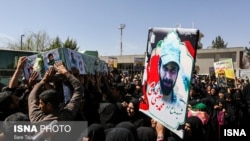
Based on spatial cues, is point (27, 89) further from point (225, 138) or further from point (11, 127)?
point (225, 138)

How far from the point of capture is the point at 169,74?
3373 mm

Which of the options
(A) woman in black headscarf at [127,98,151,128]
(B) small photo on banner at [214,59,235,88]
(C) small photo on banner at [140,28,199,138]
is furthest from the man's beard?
(B) small photo on banner at [214,59,235,88]

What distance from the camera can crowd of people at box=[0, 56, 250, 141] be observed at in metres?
3.05

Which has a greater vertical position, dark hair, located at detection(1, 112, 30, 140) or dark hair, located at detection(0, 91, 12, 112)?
dark hair, located at detection(0, 91, 12, 112)

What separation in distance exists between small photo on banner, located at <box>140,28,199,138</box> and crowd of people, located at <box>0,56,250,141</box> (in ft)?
0.79

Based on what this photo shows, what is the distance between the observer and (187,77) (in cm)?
319

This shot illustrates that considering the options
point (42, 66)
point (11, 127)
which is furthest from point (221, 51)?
point (11, 127)

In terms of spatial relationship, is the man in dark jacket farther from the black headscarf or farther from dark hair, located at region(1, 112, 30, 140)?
the black headscarf

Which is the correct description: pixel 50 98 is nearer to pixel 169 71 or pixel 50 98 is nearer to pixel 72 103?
→ pixel 72 103

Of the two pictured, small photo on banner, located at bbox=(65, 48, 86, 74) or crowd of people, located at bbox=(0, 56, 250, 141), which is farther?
small photo on banner, located at bbox=(65, 48, 86, 74)

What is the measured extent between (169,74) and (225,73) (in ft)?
29.9

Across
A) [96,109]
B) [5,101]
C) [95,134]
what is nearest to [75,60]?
[96,109]

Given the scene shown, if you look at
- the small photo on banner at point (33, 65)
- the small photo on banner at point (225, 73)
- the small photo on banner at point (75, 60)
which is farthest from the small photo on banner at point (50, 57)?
the small photo on banner at point (225, 73)

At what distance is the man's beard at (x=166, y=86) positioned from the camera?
11.0 feet
